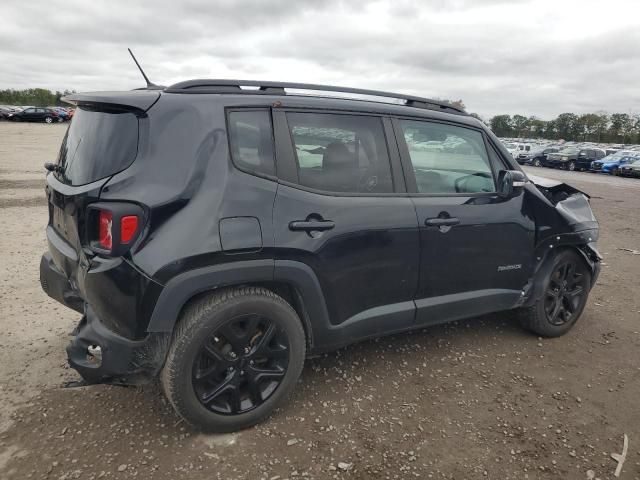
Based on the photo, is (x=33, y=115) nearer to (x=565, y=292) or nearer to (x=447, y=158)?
(x=447, y=158)

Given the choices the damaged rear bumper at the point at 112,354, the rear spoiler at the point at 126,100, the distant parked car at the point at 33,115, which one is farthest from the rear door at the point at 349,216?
the distant parked car at the point at 33,115

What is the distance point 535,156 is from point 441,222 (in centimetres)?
3303

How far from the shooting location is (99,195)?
7.39 feet

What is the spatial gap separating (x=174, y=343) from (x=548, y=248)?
2854 mm

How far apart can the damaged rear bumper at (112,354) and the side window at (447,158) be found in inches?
72.5

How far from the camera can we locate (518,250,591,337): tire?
3750 millimetres

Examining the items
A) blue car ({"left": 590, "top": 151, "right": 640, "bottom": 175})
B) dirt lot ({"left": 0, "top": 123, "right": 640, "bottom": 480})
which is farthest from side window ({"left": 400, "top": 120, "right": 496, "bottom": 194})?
blue car ({"left": 590, "top": 151, "right": 640, "bottom": 175})

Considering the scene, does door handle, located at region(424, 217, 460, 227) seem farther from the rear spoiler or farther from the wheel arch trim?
the rear spoiler

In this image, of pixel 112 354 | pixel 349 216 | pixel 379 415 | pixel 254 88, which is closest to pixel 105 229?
pixel 112 354

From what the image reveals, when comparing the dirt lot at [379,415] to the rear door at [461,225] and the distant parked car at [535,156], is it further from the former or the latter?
the distant parked car at [535,156]

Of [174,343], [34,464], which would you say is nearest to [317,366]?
[174,343]

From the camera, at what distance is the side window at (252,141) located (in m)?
2.44

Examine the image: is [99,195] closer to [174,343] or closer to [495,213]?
[174,343]

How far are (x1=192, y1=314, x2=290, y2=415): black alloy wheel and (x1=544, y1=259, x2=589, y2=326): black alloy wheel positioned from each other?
2.35 m
